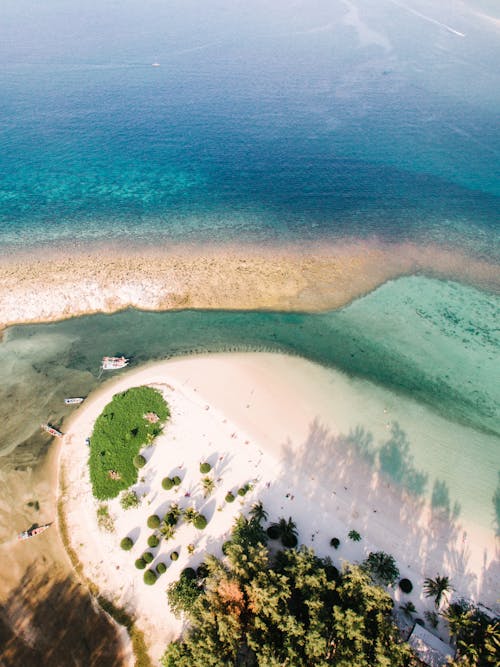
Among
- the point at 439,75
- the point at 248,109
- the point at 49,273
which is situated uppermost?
the point at 439,75

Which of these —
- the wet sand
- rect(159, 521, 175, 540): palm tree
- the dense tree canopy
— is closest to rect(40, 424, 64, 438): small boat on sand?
the wet sand

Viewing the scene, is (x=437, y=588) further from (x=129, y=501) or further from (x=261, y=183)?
(x=261, y=183)

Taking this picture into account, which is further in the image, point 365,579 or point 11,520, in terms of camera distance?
point 11,520

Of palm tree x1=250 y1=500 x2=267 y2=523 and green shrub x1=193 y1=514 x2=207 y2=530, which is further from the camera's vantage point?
green shrub x1=193 y1=514 x2=207 y2=530

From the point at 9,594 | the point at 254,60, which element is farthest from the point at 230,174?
the point at 254,60

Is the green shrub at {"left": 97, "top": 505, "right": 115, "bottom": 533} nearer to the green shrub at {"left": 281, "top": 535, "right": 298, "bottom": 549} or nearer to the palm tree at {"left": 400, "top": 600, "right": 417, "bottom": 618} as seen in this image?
the green shrub at {"left": 281, "top": 535, "right": 298, "bottom": 549}

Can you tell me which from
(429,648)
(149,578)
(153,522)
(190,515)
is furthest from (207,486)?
(429,648)

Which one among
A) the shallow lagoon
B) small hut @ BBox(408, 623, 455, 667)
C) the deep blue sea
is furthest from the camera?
the deep blue sea

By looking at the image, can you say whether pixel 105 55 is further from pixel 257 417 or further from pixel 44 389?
pixel 257 417
